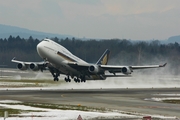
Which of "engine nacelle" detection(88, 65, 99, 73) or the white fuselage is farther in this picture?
"engine nacelle" detection(88, 65, 99, 73)

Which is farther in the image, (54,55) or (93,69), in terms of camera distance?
(93,69)

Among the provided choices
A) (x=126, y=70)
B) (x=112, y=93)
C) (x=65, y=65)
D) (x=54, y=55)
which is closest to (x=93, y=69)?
(x=65, y=65)

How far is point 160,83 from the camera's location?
83500 mm

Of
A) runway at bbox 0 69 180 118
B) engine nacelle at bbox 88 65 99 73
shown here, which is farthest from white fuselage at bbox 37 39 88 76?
runway at bbox 0 69 180 118

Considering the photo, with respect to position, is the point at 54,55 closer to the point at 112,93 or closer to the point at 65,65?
the point at 65,65

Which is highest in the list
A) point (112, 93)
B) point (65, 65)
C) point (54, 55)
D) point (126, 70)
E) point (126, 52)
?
point (126, 52)

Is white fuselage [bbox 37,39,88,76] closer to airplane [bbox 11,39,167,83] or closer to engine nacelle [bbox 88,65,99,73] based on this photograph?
airplane [bbox 11,39,167,83]

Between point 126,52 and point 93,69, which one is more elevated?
point 126,52

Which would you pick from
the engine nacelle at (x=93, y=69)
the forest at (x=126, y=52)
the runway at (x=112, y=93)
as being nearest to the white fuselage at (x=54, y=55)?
the engine nacelle at (x=93, y=69)

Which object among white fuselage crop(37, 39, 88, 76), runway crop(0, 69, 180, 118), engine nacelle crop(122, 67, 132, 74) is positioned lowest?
runway crop(0, 69, 180, 118)

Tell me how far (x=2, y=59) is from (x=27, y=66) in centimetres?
11130

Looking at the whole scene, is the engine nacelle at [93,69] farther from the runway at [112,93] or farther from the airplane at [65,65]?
the runway at [112,93]

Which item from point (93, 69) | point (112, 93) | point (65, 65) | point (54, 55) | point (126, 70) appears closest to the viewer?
point (112, 93)

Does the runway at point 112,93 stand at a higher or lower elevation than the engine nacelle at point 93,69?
lower
